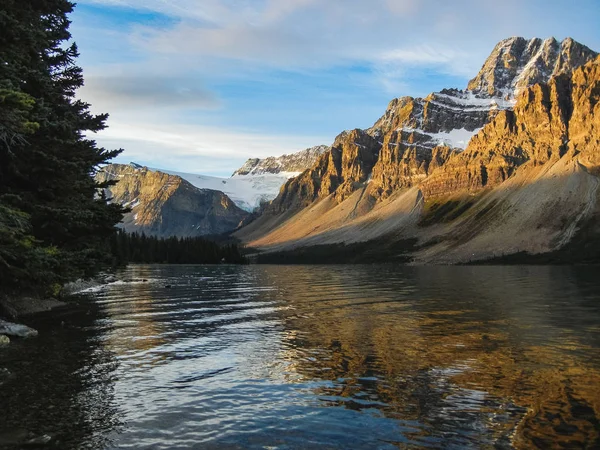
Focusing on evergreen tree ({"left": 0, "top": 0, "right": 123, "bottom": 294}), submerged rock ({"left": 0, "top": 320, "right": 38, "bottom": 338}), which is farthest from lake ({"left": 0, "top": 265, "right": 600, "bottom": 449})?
evergreen tree ({"left": 0, "top": 0, "right": 123, "bottom": 294})

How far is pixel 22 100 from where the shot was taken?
2034 cm

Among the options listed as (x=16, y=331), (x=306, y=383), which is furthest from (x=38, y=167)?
(x=306, y=383)

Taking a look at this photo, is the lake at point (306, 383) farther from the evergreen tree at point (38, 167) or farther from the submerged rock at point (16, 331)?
the evergreen tree at point (38, 167)

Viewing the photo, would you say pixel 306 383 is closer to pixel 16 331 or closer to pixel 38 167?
pixel 16 331

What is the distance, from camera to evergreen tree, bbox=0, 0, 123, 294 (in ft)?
79.8

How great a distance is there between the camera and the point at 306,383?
19.3m

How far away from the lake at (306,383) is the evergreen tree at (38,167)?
15.7 feet

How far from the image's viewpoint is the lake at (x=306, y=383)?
13734mm

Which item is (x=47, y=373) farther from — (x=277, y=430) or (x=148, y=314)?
(x=148, y=314)

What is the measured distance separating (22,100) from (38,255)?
10045mm

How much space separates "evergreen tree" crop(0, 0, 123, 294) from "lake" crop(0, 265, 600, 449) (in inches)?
188

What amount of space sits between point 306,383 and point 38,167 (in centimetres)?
2266

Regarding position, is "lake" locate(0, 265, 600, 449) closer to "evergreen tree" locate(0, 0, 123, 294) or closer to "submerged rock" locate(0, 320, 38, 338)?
"submerged rock" locate(0, 320, 38, 338)

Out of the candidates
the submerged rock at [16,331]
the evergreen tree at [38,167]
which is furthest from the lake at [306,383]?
the evergreen tree at [38,167]
